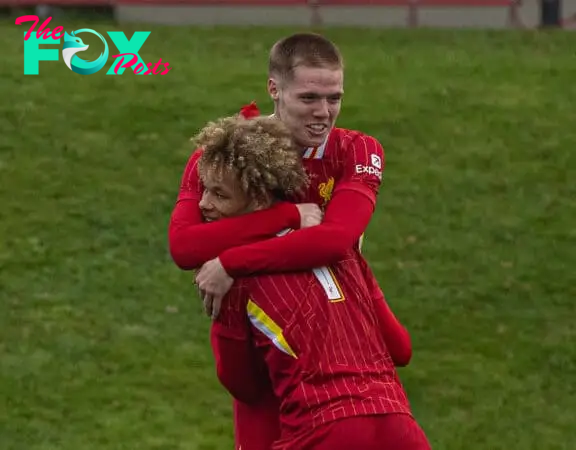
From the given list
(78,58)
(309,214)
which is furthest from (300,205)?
(78,58)

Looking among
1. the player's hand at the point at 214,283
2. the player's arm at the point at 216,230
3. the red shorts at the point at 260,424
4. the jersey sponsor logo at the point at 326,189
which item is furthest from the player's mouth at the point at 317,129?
the red shorts at the point at 260,424

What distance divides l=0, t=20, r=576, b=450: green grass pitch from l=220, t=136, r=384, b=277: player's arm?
3.59 meters

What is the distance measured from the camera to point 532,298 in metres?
8.84

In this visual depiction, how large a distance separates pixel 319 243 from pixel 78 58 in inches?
438

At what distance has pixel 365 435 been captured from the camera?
11.1ft

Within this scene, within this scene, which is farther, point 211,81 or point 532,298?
point 211,81

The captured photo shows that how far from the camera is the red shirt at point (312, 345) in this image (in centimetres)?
339

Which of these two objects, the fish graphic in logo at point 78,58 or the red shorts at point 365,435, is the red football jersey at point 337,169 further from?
the fish graphic in logo at point 78,58

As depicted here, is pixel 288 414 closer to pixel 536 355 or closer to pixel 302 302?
pixel 302 302

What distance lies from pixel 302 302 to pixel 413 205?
22.9 feet

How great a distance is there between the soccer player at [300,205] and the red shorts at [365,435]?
32 cm

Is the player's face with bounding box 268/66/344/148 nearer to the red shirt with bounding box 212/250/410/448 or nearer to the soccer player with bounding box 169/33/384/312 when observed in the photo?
the soccer player with bounding box 169/33/384/312

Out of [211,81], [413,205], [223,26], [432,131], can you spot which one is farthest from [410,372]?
[223,26]

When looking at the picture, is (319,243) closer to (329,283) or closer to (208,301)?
(329,283)
